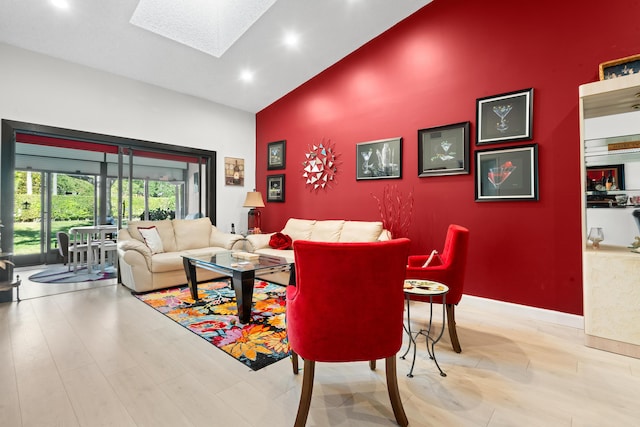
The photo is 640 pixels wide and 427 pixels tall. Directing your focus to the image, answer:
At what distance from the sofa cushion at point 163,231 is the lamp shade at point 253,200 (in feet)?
4.28

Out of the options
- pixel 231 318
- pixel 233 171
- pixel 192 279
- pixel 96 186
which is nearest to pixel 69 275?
pixel 96 186

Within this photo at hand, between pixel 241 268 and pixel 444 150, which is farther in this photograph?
pixel 444 150

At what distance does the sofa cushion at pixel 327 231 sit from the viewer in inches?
171

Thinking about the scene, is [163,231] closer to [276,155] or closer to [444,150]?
[276,155]

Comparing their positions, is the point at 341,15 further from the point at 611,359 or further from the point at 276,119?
the point at 611,359

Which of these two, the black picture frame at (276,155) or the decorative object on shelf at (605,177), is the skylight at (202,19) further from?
the decorative object on shelf at (605,177)

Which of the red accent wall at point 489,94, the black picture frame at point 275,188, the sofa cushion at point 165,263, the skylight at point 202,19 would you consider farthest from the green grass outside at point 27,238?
the red accent wall at point 489,94

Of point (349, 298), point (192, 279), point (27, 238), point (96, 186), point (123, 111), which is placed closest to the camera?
point (349, 298)

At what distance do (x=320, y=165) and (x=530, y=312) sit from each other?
3.32 m

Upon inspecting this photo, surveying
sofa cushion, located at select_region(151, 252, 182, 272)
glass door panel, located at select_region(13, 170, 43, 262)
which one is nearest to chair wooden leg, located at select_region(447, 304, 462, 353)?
sofa cushion, located at select_region(151, 252, 182, 272)

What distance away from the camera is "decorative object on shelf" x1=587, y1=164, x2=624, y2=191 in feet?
8.23

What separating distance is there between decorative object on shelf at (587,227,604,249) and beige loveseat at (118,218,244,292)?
4.12 m

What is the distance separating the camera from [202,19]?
3.86m

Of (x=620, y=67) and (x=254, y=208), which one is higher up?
(x=620, y=67)
